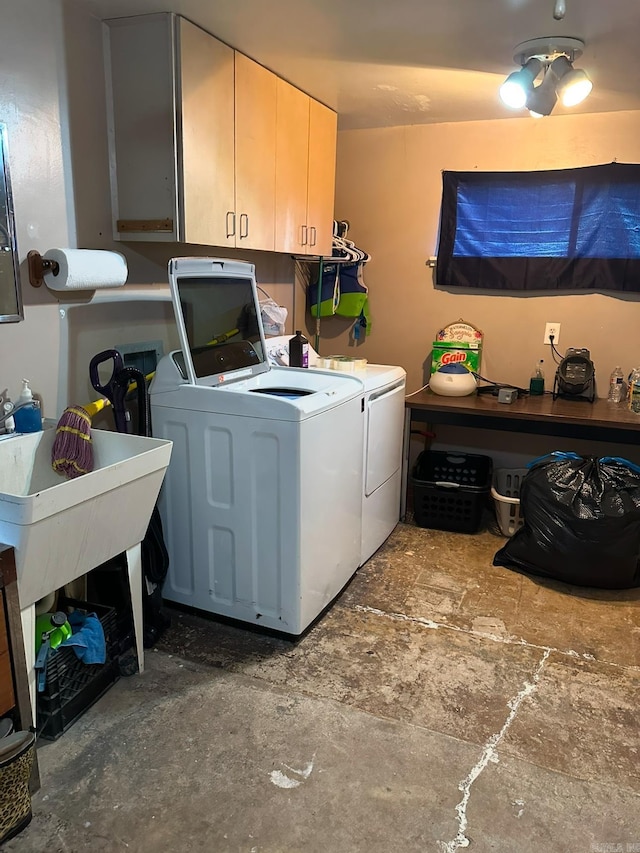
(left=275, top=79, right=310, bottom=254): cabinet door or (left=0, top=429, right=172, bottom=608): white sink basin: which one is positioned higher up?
(left=275, top=79, right=310, bottom=254): cabinet door

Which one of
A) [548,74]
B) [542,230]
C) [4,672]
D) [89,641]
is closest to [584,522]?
[542,230]

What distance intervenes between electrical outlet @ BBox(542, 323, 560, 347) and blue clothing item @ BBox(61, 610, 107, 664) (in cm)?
279

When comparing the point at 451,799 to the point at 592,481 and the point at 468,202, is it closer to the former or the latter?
the point at 592,481

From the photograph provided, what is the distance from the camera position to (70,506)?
1607 millimetres

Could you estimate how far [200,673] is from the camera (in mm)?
2166

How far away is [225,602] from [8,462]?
0.98 meters

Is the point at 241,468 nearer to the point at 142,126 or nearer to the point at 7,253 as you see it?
the point at 7,253

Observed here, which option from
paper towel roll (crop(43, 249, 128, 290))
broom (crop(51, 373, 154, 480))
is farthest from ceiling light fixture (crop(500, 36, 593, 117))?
broom (crop(51, 373, 154, 480))

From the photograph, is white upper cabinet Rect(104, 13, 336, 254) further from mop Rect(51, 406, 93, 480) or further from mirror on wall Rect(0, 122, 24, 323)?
mop Rect(51, 406, 93, 480)

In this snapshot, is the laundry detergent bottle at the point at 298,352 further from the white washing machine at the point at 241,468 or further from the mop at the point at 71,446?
the mop at the point at 71,446

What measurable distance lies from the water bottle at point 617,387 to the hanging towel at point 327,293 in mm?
1663

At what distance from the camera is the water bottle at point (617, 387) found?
336cm

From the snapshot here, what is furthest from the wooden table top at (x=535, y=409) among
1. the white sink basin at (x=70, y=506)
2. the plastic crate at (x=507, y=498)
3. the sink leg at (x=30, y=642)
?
the sink leg at (x=30, y=642)

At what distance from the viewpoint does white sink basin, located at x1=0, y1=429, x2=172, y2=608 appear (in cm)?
152
